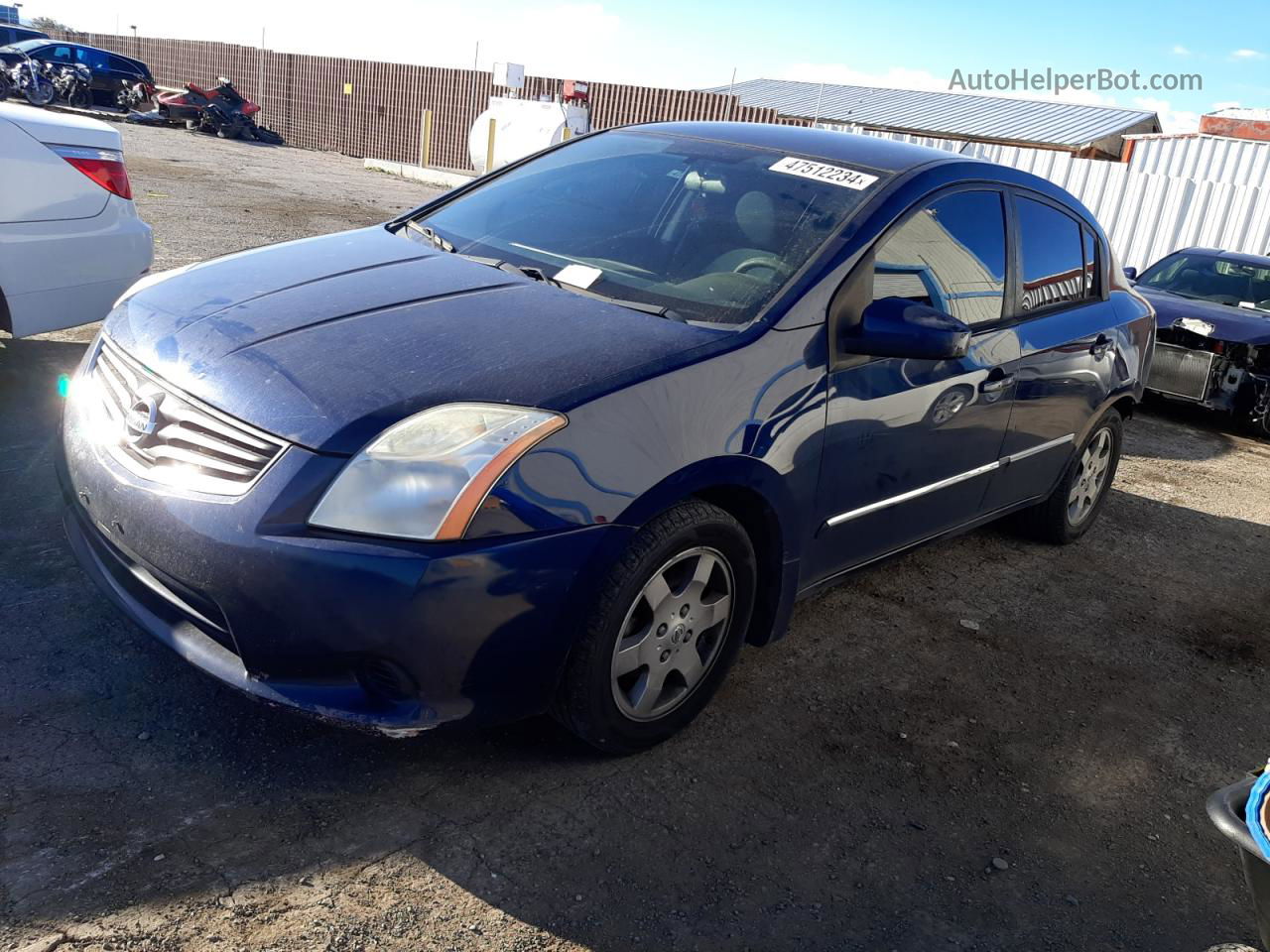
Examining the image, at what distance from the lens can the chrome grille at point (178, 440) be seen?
2.50 metres

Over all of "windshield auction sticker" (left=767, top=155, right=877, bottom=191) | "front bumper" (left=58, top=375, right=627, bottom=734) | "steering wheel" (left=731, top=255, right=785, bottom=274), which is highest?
"windshield auction sticker" (left=767, top=155, right=877, bottom=191)

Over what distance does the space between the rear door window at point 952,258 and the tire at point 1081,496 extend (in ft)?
4.53

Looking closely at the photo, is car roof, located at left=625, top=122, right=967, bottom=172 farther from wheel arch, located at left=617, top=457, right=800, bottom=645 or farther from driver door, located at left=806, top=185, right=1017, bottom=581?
wheel arch, located at left=617, top=457, right=800, bottom=645

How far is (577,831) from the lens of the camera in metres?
2.70

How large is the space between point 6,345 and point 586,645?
4899mm

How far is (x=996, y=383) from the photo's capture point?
3990 mm

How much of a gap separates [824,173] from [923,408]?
87cm

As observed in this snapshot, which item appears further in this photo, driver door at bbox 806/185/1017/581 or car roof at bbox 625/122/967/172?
car roof at bbox 625/122/967/172

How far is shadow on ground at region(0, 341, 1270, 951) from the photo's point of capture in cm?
237

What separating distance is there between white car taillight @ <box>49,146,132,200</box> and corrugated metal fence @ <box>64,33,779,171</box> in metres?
19.6

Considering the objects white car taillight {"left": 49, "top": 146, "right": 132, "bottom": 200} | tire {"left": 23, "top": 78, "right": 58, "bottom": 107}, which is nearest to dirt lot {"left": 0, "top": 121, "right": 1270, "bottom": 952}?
white car taillight {"left": 49, "top": 146, "right": 132, "bottom": 200}

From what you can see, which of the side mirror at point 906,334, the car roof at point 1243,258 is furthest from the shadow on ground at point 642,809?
the car roof at point 1243,258

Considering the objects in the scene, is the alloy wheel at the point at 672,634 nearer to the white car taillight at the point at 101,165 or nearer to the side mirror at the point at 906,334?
the side mirror at the point at 906,334

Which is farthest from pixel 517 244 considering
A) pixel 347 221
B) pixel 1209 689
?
pixel 347 221
